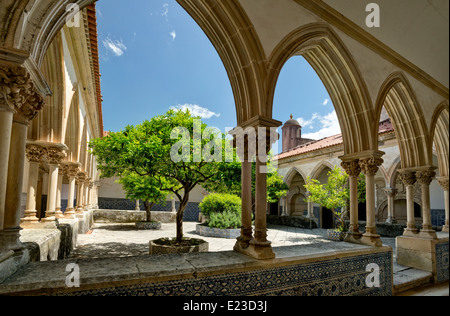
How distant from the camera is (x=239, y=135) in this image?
3.88m

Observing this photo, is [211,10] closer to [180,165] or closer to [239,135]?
[239,135]

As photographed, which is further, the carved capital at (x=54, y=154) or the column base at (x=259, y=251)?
the carved capital at (x=54, y=154)

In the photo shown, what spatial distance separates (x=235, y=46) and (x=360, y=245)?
12.7 ft

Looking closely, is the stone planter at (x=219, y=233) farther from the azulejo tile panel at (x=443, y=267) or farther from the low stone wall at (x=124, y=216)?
the azulejo tile panel at (x=443, y=267)

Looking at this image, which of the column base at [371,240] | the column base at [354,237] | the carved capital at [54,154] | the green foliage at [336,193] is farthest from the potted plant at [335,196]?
the carved capital at [54,154]

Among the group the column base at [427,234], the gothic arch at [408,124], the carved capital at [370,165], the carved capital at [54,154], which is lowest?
the column base at [427,234]

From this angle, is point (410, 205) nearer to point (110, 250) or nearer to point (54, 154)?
point (110, 250)

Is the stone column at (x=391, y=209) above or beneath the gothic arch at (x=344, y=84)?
beneath

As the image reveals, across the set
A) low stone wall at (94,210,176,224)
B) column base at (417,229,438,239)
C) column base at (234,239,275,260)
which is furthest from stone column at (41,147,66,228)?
low stone wall at (94,210,176,224)

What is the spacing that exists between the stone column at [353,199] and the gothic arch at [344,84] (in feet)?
0.92

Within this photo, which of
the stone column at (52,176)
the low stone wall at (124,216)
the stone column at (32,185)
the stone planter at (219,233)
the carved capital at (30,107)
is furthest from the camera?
the low stone wall at (124,216)

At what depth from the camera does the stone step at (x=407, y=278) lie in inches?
176

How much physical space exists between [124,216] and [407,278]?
15445 mm
